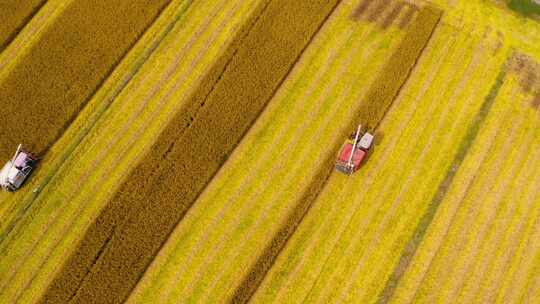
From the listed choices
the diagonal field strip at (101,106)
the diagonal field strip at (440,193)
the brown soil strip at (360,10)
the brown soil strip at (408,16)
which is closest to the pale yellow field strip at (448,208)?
the diagonal field strip at (440,193)

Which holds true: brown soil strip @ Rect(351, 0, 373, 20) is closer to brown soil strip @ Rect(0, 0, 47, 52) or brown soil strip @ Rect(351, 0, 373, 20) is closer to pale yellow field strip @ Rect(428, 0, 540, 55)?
pale yellow field strip @ Rect(428, 0, 540, 55)

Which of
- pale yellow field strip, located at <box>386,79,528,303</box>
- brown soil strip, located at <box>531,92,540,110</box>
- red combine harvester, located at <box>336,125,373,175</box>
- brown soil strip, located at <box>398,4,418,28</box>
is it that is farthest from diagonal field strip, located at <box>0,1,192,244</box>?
brown soil strip, located at <box>531,92,540,110</box>

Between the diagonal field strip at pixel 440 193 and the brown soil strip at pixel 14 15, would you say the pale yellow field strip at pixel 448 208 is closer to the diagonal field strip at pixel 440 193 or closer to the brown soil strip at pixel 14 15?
the diagonal field strip at pixel 440 193

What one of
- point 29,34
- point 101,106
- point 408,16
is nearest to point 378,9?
point 408,16

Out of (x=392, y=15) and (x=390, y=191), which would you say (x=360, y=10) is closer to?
(x=392, y=15)

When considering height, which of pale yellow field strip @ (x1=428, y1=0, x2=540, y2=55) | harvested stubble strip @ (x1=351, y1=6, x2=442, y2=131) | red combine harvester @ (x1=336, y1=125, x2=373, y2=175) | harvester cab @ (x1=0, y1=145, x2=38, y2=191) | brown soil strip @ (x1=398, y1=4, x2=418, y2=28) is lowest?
harvester cab @ (x1=0, y1=145, x2=38, y2=191)

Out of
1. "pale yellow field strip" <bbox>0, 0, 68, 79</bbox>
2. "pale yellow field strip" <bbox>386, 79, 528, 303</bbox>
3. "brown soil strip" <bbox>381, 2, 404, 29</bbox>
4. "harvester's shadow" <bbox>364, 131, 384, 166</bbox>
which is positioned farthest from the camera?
"brown soil strip" <bbox>381, 2, 404, 29</bbox>

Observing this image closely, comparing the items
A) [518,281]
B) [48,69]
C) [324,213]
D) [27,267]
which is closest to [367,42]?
[324,213]
